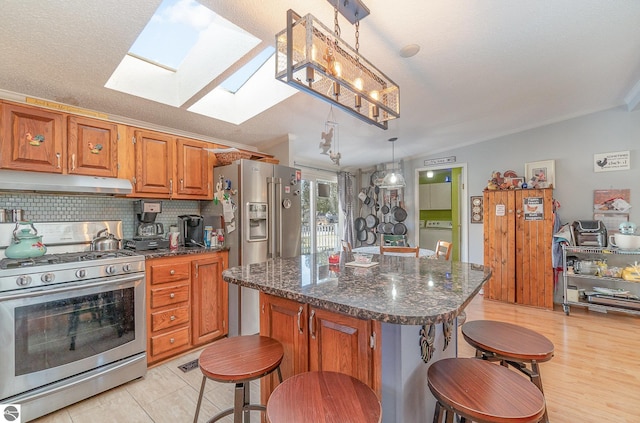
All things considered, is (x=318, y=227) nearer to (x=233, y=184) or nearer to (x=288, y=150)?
(x=288, y=150)

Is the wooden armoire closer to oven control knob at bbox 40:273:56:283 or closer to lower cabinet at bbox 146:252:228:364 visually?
lower cabinet at bbox 146:252:228:364

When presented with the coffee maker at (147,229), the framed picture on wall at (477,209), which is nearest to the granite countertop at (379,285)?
the coffee maker at (147,229)

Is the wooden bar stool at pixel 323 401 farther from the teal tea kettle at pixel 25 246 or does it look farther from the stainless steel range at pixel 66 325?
the teal tea kettle at pixel 25 246

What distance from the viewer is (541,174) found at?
13.1 feet

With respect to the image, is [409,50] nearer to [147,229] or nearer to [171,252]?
[171,252]

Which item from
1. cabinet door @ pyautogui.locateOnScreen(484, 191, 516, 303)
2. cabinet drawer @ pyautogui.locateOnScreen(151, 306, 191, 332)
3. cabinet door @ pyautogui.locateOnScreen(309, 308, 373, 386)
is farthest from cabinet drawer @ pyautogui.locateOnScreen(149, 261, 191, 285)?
cabinet door @ pyautogui.locateOnScreen(484, 191, 516, 303)

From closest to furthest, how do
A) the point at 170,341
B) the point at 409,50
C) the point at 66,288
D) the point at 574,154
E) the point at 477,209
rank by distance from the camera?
the point at 66,288 < the point at 409,50 < the point at 170,341 < the point at 574,154 < the point at 477,209

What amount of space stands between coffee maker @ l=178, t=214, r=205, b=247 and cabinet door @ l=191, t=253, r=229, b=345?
336 millimetres

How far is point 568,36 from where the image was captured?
207 centimetres

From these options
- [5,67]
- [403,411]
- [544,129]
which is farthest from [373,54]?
[544,129]

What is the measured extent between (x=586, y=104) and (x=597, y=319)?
2639 mm

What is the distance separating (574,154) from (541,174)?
1.57 feet

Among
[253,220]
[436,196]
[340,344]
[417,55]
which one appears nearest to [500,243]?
[436,196]

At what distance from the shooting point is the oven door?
5.52ft
